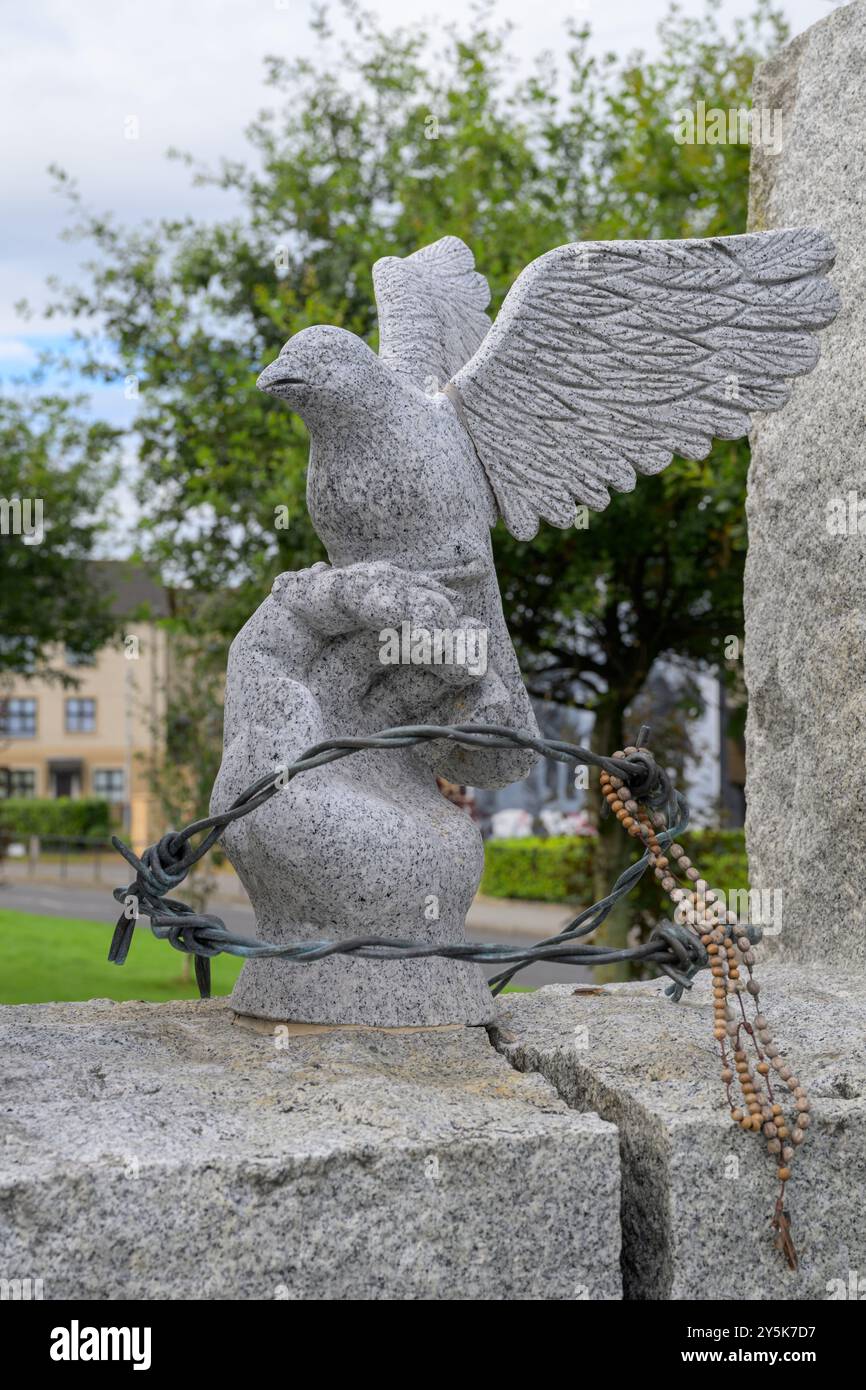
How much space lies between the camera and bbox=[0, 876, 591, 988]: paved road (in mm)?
11469

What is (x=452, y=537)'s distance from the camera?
9.38 ft

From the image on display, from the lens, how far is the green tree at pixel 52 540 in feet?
37.2

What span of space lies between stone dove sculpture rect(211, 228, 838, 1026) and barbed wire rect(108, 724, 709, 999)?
1.14 ft

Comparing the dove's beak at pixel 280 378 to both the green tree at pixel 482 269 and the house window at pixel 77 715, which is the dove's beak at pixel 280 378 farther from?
the house window at pixel 77 715

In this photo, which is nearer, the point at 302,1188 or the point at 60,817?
the point at 302,1188

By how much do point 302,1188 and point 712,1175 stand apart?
0.69 m

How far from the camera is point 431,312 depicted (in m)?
3.30

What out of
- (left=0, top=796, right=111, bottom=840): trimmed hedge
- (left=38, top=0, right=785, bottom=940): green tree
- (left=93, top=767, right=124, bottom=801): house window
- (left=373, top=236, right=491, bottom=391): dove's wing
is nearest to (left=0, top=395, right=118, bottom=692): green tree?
(left=38, top=0, right=785, bottom=940): green tree

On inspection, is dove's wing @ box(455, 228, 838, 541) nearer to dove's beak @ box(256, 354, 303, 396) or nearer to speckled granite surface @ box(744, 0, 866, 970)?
dove's beak @ box(256, 354, 303, 396)

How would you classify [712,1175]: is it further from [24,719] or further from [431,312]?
[24,719]

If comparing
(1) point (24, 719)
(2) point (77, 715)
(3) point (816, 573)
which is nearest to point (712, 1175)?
(3) point (816, 573)
